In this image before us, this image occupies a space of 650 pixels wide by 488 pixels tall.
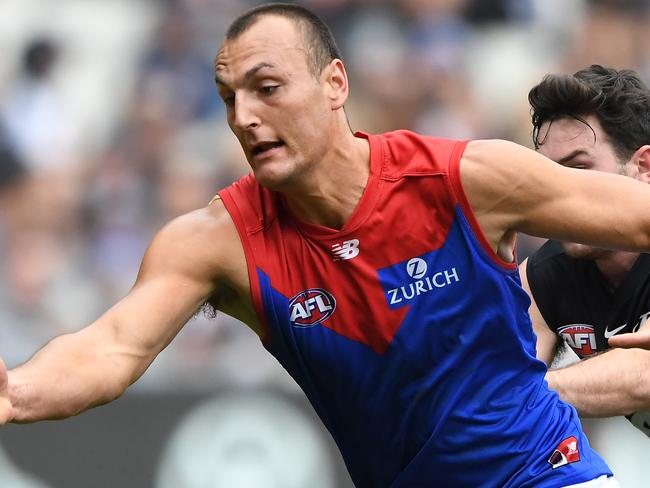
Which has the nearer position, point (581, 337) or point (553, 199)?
point (553, 199)

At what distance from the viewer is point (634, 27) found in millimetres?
9703

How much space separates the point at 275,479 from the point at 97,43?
11.5 feet

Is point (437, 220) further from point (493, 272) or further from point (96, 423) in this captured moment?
point (96, 423)

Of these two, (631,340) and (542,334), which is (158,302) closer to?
(631,340)

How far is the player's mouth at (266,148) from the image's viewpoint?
417 centimetres

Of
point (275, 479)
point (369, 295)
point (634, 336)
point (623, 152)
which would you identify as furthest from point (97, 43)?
point (634, 336)

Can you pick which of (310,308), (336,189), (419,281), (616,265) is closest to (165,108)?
(616,265)

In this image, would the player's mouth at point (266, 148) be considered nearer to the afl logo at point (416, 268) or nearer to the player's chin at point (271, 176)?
the player's chin at point (271, 176)

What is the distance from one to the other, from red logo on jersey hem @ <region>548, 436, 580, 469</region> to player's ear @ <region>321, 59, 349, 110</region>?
57.4 inches

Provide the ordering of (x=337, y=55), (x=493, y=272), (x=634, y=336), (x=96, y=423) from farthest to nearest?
(x=96, y=423), (x=337, y=55), (x=493, y=272), (x=634, y=336)

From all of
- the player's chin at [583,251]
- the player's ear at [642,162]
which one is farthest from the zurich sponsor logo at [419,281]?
the player's ear at [642,162]

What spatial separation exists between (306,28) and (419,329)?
1.14m

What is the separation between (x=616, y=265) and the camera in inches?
214

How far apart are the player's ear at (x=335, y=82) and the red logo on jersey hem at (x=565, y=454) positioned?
1458mm
